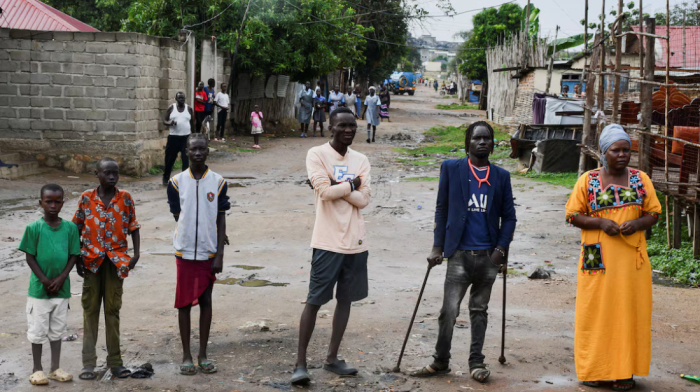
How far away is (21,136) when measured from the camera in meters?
13.8

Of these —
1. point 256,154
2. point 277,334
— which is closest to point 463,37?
point 256,154

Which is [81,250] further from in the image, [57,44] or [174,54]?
[174,54]

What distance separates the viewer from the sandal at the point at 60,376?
171 inches

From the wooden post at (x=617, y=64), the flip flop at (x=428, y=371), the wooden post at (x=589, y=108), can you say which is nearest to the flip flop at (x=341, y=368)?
the flip flop at (x=428, y=371)

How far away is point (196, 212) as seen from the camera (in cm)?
455

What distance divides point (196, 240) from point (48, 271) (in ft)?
2.85

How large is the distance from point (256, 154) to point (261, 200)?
23.3 feet

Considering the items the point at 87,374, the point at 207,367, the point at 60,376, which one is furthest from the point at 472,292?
the point at 60,376

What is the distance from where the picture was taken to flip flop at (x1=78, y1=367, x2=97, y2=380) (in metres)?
4.43

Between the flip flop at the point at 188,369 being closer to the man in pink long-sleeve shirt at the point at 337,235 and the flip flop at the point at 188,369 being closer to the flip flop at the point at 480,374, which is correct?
the man in pink long-sleeve shirt at the point at 337,235

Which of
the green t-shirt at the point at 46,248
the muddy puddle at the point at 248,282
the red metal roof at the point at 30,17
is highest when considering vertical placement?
the red metal roof at the point at 30,17

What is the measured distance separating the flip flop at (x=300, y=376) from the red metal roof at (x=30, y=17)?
650 inches

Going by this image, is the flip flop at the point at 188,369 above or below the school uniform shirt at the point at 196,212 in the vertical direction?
below

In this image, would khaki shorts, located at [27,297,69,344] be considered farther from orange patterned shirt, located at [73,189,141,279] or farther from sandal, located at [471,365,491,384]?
sandal, located at [471,365,491,384]
